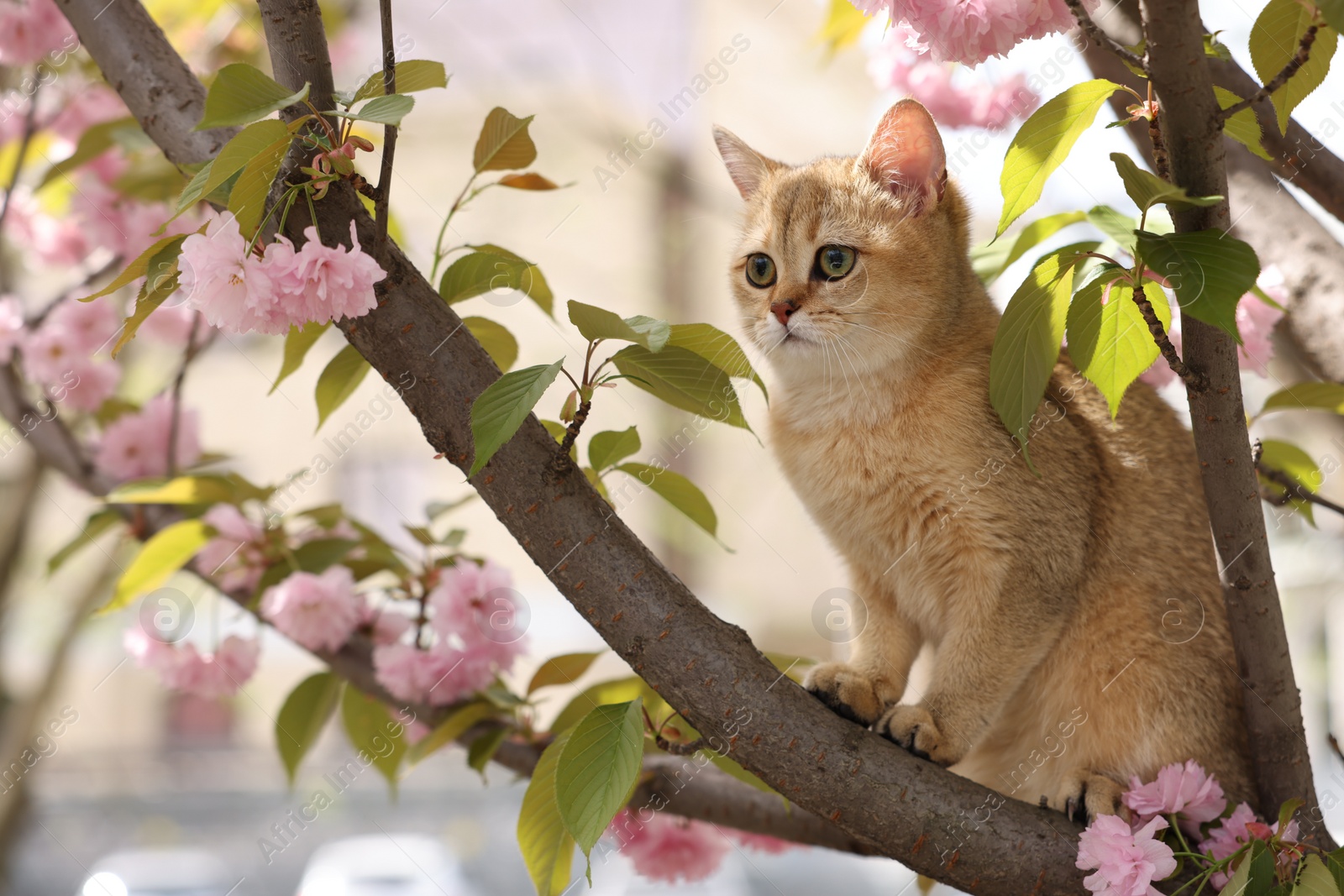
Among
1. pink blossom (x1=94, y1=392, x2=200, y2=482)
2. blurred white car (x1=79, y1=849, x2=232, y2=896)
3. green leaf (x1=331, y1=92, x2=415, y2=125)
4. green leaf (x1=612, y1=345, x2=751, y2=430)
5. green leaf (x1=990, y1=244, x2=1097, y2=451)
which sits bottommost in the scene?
green leaf (x1=990, y1=244, x2=1097, y2=451)

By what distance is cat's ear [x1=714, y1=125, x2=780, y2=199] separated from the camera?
188 cm

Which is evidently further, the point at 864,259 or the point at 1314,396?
the point at 864,259

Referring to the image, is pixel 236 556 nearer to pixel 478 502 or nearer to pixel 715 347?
pixel 715 347

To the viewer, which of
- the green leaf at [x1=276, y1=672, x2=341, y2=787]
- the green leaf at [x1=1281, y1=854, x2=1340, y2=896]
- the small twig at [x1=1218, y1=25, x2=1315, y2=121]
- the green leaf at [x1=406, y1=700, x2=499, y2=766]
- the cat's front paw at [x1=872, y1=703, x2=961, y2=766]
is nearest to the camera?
the small twig at [x1=1218, y1=25, x2=1315, y2=121]

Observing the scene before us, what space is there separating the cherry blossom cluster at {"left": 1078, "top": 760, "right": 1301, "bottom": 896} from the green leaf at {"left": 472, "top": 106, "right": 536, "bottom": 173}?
102cm

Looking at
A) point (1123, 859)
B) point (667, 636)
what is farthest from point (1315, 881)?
point (667, 636)

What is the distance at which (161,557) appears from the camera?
5.36 ft

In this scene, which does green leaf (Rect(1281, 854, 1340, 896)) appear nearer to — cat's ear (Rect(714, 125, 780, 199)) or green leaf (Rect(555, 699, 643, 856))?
green leaf (Rect(555, 699, 643, 856))

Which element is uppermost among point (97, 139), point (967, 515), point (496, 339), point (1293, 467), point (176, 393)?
point (97, 139)

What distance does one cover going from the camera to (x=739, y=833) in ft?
5.77

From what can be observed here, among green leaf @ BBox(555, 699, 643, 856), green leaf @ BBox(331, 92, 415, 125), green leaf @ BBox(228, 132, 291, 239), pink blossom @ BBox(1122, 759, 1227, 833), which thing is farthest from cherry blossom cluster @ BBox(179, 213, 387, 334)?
pink blossom @ BBox(1122, 759, 1227, 833)

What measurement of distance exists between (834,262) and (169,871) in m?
5.01

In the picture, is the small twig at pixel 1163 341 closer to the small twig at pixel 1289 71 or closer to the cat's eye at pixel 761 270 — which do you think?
the small twig at pixel 1289 71

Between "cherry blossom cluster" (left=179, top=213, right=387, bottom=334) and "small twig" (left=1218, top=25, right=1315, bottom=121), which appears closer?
"small twig" (left=1218, top=25, right=1315, bottom=121)
